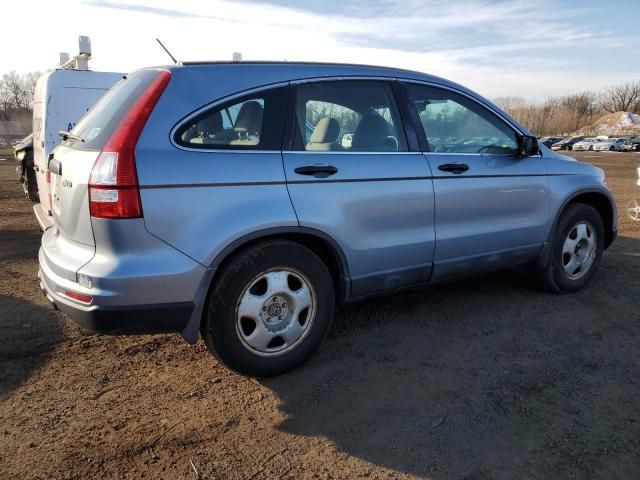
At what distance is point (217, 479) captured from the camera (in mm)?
2334

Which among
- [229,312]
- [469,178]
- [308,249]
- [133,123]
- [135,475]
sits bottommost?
[135,475]

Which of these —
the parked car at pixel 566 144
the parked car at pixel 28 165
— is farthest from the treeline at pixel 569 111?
the parked car at pixel 28 165

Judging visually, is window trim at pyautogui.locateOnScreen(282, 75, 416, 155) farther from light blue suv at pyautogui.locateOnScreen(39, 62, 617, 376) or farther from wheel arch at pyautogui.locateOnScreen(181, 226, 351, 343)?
wheel arch at pyautogui.locateOnScreen(181, 226, 351, 343)

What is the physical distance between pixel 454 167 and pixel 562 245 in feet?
5.11

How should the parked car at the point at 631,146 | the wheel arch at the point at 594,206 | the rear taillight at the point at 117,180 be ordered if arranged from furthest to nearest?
1. the parked car at the point at 631,146
2. the wheel arch at the point at 594,206
3. the rear taillight at the point at 117,180

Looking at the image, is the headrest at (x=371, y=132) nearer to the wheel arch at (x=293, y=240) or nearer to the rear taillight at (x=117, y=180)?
the wheel arch at (x=293, y=240)

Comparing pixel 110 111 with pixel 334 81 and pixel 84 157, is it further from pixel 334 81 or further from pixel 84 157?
pixel 334 81

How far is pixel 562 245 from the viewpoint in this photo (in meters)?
4.61

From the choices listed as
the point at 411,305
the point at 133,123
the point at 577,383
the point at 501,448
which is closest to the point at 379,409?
the point at 501,448

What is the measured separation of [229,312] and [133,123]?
1.13 m

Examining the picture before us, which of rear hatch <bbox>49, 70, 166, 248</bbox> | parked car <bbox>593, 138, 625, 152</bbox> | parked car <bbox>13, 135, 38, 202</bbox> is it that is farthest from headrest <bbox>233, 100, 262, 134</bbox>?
parked car <bbox>593, 138, 625, 152</bbox>

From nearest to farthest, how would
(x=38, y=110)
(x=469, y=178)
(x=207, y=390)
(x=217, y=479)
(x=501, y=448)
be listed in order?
(x=217, y=479) → (x=501, y=448) → (x=207, y=390) → (x=469, y=178) → (x=38, y=110)

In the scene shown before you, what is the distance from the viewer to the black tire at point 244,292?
290 centimetres

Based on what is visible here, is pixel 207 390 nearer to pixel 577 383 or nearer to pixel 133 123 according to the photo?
pixel 133 123
